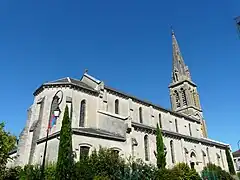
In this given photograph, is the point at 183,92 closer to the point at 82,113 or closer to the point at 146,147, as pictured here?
the point at 146,147

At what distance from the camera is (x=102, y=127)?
86.9ft

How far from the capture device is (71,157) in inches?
771

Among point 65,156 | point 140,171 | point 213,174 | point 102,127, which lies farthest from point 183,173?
point 65,156

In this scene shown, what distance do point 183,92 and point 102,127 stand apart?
100ft

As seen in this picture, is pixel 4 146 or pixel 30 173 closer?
pixel 30 173

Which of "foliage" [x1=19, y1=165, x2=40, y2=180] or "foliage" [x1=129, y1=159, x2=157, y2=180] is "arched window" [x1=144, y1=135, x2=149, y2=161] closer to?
"foliage" [x1=129, y1=159, x2=157, y2=180]

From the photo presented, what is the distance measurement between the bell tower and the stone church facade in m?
11.7

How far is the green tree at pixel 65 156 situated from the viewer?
17688 millimetres

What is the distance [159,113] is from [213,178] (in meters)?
12.8

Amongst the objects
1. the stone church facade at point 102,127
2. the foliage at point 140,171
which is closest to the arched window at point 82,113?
the stone church facade at point 102,127

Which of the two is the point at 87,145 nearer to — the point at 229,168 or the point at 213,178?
the point at 213,178

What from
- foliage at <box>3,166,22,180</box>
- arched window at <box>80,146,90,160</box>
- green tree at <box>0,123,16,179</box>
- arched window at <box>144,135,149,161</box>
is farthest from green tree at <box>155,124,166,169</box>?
green tree at <box>0,123,16,179</box>

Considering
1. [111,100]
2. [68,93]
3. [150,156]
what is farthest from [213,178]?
[68,93]

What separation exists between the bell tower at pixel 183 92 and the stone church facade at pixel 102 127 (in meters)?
11.7
